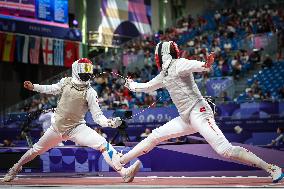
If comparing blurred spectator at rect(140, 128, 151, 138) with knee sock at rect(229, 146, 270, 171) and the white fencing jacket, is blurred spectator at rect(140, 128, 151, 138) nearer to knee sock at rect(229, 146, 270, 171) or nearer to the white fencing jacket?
Answer: the white fencing jacket

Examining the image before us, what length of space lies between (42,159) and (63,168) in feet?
1.59

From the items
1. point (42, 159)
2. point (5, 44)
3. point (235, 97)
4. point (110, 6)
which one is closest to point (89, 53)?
point (110, 6)

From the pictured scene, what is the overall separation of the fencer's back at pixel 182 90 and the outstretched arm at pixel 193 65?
48 millimetres

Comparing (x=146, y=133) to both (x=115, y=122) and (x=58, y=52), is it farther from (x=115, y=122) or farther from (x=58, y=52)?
(x=58, y=52)

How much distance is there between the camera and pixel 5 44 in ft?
80.5

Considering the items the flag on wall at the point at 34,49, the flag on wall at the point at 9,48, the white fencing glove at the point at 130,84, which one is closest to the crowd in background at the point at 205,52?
the flag on wall at the point at 9,48

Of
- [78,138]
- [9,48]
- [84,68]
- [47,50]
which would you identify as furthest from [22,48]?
[78,138]

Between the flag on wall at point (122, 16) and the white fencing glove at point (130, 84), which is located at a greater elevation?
the flag on wall at point (122, 16)

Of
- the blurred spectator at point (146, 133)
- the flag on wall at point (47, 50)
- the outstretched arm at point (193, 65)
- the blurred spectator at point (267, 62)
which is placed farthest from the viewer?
the flag on wall at point (47, 50)

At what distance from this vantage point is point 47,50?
2631cm

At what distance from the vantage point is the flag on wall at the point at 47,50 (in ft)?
85.6

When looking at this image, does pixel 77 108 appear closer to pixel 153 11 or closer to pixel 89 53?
pixel 89 53

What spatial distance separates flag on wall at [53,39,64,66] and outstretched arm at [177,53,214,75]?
20.2 meters

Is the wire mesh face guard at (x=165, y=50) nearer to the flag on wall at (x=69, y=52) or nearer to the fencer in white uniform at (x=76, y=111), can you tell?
the fencer in white uniform at (x=76, y=111)
